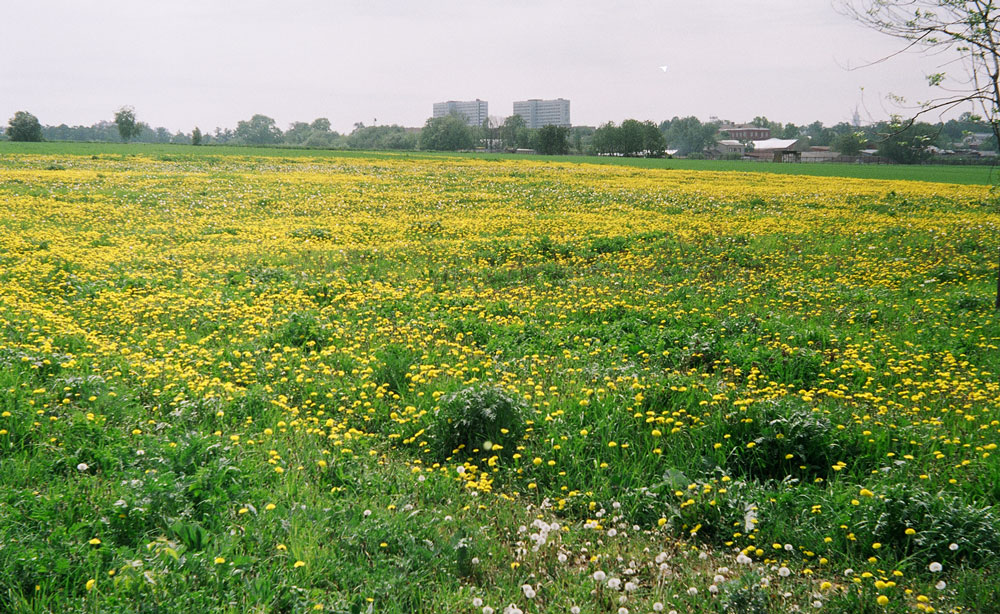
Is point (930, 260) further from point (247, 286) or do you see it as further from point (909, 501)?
point (247, 286)

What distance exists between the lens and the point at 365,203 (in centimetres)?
2458

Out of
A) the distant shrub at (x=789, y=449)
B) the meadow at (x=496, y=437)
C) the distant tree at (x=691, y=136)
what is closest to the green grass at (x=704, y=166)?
the meadow at (x=496, y=437)

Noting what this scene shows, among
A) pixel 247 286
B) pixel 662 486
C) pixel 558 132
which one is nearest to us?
pixel 662 486

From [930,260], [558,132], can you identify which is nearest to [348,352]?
[930,260]

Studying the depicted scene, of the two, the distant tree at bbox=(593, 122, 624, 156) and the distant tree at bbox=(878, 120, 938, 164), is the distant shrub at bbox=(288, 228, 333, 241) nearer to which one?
the distant tree at bbox=(878, 120, 938, 164)

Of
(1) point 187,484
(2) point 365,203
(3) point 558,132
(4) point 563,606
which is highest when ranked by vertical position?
(3) point 558,132

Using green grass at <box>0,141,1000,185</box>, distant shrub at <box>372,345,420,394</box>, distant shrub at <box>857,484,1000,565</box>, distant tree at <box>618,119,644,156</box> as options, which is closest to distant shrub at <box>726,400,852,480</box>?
distant shrub at <box>857,484,1000,565</box>

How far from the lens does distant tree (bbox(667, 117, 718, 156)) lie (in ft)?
598

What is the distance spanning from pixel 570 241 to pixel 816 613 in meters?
13.1

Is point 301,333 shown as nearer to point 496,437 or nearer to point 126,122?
point 496,437

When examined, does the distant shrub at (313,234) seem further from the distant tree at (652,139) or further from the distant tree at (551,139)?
the distant tree at (652,139)

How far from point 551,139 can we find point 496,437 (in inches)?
4510

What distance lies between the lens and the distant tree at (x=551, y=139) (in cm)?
11488

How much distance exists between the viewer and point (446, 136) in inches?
5251
